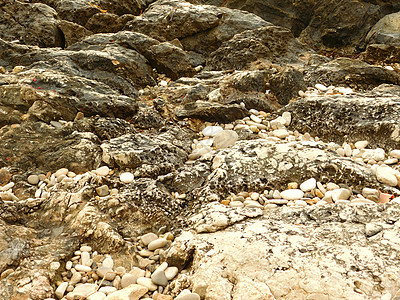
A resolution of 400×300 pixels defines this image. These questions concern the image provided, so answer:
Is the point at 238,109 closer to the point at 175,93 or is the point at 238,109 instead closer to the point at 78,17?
the point at 175,93

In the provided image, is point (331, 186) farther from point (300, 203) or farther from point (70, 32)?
point (70, 32)

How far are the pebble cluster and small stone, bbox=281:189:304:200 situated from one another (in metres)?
1.22

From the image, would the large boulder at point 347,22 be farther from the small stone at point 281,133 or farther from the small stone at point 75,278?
the small stone at point 75,278

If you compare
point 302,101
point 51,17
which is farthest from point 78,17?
point 302,101

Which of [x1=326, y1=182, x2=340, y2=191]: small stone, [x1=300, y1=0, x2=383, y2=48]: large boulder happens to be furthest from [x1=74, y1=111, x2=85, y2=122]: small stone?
[x1=300, y1=0, x2=383, y2=48]: large boulder

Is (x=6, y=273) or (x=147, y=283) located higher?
(x=6, y=273)

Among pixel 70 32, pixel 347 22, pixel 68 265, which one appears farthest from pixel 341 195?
pixel 347 22

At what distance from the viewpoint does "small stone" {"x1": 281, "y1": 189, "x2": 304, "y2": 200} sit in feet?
9.75

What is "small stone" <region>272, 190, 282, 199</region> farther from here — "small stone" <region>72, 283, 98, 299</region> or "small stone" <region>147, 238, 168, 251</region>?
"small stone" <region>72, 283, 98, 299</region>

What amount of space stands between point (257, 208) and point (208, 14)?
21.6 ft

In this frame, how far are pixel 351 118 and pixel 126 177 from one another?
318cm

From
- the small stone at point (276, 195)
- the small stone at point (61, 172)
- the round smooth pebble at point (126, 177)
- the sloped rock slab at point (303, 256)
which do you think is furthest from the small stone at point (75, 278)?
the small stone at point (276, 195)

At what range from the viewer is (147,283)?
229 centimetres

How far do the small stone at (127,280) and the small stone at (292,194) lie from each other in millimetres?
1601
